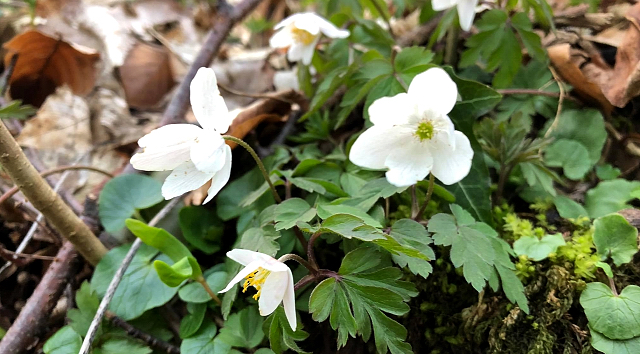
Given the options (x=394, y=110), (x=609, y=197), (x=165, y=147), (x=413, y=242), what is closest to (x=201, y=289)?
(x=165, y=147)

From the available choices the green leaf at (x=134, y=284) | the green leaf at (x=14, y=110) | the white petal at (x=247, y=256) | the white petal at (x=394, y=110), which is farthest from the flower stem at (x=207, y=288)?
the green leaf at (x=14, y=110)

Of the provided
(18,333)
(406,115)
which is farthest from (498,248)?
(18,333)

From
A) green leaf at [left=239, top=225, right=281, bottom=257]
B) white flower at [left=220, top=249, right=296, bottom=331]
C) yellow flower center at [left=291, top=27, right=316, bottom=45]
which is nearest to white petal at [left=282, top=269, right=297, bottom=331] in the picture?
white flower at [left=220, top=249, right=296, bottom=331]

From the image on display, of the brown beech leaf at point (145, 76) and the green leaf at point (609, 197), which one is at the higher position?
the brown beech leaf at point (145, 76)

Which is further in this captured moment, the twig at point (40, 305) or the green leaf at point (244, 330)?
the twig at point (40, 305)

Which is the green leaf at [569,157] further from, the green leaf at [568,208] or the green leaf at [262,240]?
the green leaf at [262,240]

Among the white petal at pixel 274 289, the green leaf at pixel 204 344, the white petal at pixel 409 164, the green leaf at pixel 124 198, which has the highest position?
the white petal at pixel 409 164

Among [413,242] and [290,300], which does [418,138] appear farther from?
[290,300]
